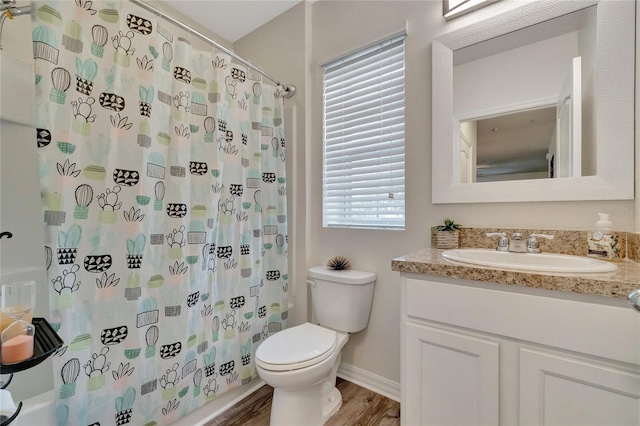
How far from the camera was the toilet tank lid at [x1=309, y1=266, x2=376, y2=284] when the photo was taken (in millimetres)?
1591

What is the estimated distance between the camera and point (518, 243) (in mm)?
1206

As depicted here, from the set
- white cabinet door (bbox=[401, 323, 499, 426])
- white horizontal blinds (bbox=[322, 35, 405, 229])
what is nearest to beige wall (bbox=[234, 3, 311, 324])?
white horizontal blinds (bbox=[322, 35, 405, 229])

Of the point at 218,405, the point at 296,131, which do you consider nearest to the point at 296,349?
the point at 218,405

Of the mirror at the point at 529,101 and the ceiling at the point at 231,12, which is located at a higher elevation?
the ceiling at the point at 231,12

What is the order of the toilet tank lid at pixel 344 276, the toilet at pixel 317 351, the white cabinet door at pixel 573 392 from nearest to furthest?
the white cabinet door at pixel 573 392, the toilet at pixel 317 351, the toilet tank lid at pixel 344 276

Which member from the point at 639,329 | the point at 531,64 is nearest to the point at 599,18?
the point at 531,64

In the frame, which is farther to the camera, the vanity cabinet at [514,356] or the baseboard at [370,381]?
the baseboard at [370,381]

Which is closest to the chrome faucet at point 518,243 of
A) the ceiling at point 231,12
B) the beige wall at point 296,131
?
the beige wall at point 296,131

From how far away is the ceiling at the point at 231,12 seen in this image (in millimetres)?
1906

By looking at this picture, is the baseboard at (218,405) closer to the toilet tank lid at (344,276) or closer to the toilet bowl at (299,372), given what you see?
the toilet bowl at (299,372)

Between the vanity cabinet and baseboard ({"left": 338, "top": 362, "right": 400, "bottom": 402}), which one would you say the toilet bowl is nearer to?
baseboard ({"left": 338, "top": 362, "right": 400, "bottom": 402})

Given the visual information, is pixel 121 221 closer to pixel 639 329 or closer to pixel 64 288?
pixel 64 288

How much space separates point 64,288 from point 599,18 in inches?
91.6

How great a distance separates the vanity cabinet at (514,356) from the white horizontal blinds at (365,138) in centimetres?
70
